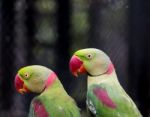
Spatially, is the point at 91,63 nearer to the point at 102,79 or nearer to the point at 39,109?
the point at 102,79

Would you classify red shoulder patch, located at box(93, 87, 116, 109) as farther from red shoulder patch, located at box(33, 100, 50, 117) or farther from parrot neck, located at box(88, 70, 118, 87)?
red shoulder patch, located at box(33, 100, 50, 117)

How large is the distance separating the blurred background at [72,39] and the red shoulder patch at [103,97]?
66 centimetres

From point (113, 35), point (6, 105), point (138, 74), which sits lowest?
point (6, 105)

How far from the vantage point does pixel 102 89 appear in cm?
130

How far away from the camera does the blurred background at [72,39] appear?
6.40ft

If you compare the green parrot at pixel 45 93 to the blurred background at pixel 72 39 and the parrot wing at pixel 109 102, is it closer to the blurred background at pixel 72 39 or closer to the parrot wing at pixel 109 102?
the parrot wing at pixel 109 102

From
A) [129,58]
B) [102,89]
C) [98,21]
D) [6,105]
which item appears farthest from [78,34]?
[102,89]

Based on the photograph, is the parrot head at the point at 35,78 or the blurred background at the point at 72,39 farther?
the blurred background at the point at 72,39

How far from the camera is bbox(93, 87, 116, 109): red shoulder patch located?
50.2 inches

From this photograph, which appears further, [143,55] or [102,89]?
[143,55]

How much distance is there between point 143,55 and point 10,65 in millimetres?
585

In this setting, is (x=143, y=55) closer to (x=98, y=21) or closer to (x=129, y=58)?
(x=129, y=58)

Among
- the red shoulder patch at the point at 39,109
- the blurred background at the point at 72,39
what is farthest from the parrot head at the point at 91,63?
the blurred background at the point at 72,39

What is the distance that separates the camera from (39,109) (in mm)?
1302
